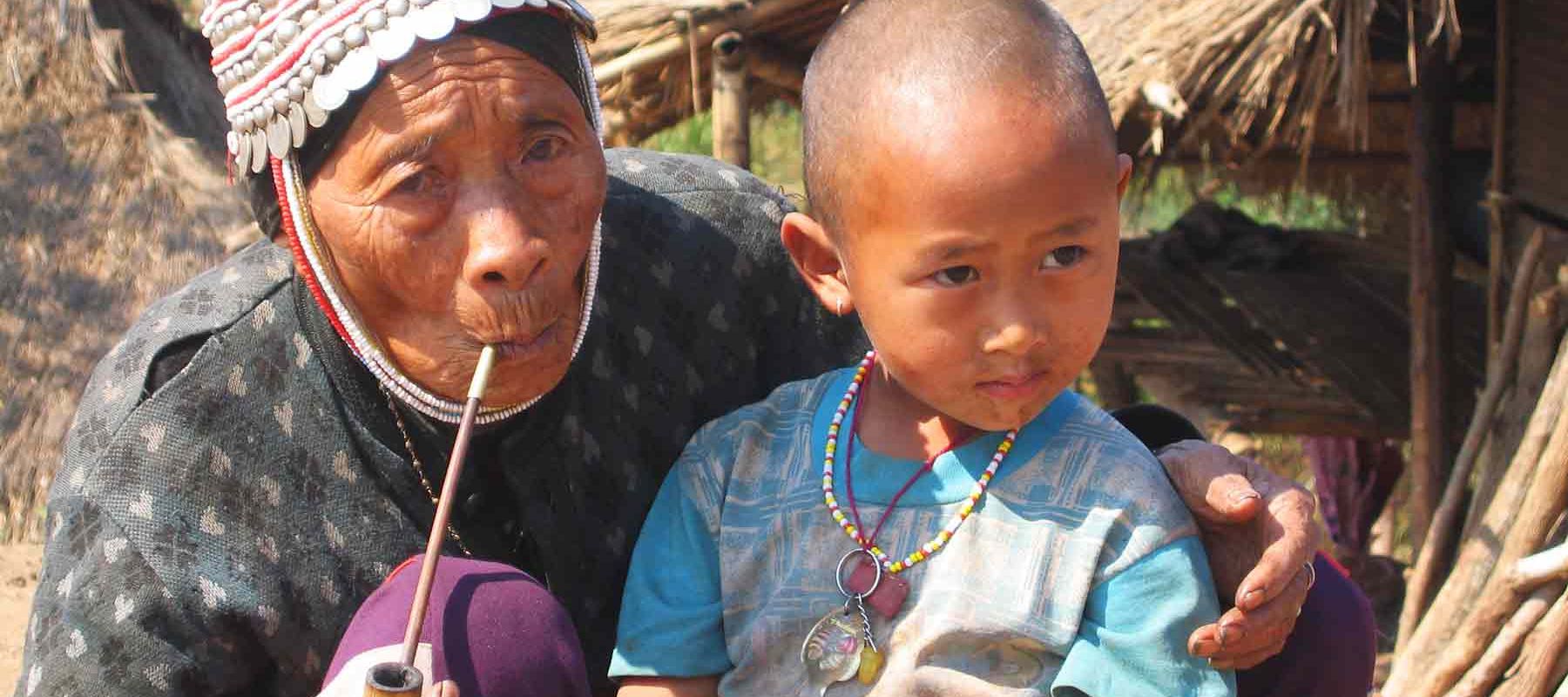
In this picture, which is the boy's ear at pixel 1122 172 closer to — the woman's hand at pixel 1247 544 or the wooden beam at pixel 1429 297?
the woman's hand at pixel 1247 544

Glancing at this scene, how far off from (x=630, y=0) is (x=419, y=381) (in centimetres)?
325

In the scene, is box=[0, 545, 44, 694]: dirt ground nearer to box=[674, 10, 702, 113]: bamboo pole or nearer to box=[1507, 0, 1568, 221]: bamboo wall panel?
box=[674, 10, 702, 113]: bamboo pole

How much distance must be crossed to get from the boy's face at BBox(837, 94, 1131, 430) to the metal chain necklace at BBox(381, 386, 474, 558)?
0.68 meters

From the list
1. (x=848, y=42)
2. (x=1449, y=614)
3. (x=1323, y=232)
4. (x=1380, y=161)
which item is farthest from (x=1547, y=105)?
(x=848, y=42)

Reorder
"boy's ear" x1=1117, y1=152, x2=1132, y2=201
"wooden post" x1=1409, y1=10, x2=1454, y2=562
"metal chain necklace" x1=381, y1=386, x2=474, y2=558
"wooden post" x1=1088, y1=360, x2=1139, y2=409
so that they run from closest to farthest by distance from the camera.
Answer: "boy's ear" x1=1117, y1=152, x2=1132, y2=201, "metal chain necklace" x1=381, y1=386, x2=474, y2=558, "wooden post" x1=1409, y1=10, x2=1454, y2=562, "wooden post" x1=1088, y1=360, x2=1139, y2=409

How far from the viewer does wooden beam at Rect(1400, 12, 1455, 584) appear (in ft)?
19.3

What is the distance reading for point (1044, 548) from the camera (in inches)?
69.7

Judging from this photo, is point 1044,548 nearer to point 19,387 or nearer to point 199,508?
point 199,508

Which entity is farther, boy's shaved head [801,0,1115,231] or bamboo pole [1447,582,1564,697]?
bamboo pole [1447,582,1564,697]

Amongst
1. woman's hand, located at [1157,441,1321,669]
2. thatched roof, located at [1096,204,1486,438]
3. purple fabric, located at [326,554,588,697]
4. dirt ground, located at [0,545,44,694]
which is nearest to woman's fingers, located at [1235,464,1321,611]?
woman's hand, located at [1157,441,1321,669]

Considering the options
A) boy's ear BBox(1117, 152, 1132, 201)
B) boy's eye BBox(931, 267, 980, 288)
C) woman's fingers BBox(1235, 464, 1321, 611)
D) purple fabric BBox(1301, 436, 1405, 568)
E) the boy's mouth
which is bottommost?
purple fabric BBox(1301, 436, 1405, 568)

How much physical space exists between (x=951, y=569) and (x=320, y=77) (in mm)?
848

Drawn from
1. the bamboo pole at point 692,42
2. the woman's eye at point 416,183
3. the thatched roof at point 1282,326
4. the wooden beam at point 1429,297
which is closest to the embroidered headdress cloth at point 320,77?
the woman's eye at point 416,183

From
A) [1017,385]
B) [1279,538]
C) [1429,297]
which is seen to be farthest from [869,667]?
[1429,297]
